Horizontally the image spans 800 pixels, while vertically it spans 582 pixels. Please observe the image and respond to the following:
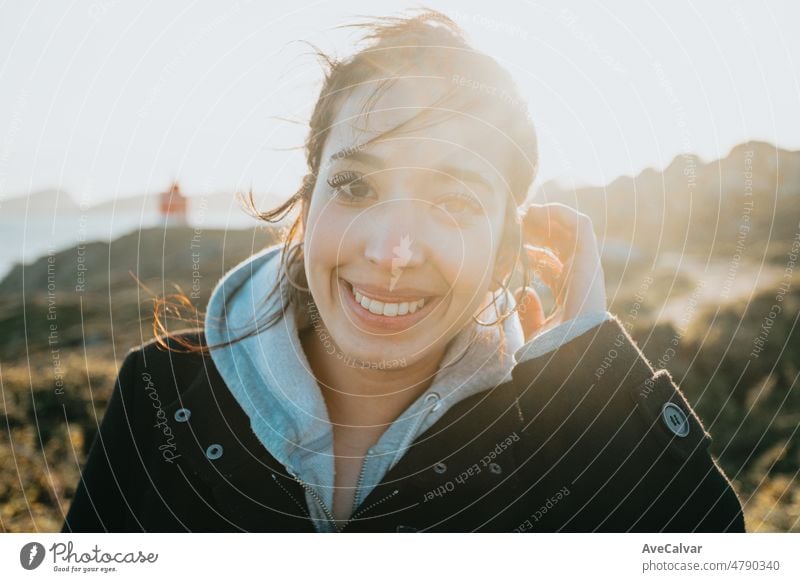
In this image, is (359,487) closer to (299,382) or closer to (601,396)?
(299,382)

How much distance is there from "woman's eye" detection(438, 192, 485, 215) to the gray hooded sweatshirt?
288 millimetres

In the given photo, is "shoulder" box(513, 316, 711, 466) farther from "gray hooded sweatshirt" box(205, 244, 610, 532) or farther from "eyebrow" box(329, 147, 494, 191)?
"eyebrow" box(329, 147, 494, 191)

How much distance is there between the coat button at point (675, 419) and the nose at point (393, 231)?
662 mm

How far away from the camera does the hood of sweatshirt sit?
50.1 inches

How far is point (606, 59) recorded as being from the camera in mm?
1569

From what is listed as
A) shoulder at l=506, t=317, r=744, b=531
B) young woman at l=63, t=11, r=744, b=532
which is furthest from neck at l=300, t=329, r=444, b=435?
shoulder at l=506, t=317, r=744, b=531

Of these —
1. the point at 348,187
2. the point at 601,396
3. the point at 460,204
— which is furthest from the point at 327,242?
the point at 601,396

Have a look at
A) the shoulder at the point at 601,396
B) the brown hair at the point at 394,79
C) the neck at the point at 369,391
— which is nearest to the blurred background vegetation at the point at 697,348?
the brown hair at the point at 394,79

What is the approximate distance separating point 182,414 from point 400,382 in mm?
468

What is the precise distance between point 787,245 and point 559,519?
4907 millimetres

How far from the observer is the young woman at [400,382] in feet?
3.88

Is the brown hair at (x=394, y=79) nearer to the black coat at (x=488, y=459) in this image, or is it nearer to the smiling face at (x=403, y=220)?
the smiling face at (x=403, y=220)
